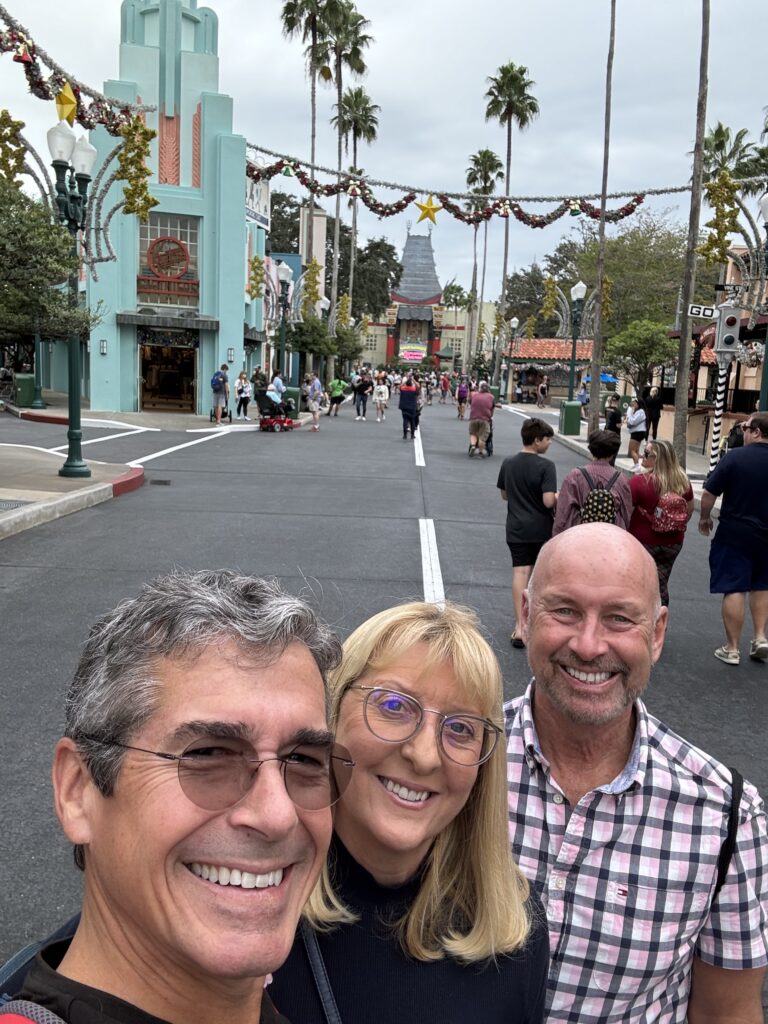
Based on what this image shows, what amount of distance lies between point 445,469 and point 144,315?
1657cm

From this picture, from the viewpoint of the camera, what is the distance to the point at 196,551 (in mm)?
9609

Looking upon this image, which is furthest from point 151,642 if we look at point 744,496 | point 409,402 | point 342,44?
point 342,44

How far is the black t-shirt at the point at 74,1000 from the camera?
1078mm

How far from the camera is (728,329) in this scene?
16.1m

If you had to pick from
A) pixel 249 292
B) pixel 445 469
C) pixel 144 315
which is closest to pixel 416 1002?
pixel 445 469

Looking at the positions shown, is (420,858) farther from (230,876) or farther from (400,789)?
(230,876)

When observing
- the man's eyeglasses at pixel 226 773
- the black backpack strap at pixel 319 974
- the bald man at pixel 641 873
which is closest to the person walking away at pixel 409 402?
the bald man at pixel 641 873

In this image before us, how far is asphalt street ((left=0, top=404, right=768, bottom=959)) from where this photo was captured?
14.3ft

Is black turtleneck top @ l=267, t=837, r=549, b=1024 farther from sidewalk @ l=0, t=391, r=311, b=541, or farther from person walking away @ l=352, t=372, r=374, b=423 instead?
person walking away @ l=352, t=372, r=374, b=423

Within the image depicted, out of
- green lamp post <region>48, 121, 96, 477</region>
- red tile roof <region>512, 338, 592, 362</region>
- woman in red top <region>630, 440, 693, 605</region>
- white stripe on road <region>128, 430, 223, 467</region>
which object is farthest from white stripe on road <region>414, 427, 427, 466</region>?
red tile roof <region>512, 338, 592, 362</region>

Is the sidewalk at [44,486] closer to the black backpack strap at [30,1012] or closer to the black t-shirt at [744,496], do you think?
the black t-shirt at [744,496]

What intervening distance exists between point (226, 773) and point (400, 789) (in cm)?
60

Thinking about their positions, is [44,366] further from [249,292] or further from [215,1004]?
[215,1004]

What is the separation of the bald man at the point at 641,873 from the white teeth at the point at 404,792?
1.82 ft
